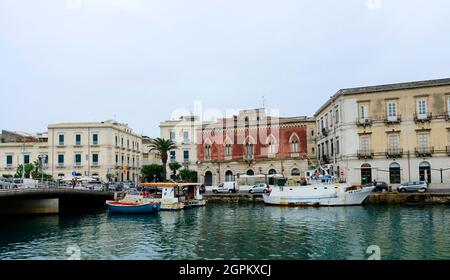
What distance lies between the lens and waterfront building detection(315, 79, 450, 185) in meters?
37.8

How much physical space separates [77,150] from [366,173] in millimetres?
33957

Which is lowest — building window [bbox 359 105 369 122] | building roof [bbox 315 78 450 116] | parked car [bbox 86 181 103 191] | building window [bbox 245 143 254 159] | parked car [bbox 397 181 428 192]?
parked car [bbox 397 181 428 192]

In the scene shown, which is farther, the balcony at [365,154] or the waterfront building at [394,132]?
the balcony at [365,154]

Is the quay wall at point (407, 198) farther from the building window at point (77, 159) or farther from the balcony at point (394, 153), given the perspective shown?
the building window at point (77, 159)

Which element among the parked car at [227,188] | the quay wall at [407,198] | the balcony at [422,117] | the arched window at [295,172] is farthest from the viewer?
the arched window at [295,172]

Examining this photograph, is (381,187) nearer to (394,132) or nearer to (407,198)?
(407,198)

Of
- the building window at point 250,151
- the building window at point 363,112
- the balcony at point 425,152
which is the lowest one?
the balcony at point 425,152

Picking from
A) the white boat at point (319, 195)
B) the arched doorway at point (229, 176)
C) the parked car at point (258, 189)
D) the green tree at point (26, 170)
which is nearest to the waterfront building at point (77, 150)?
the green tree at point (26, 170)

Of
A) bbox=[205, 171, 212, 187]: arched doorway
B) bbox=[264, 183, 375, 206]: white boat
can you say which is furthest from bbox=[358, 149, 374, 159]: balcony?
bbox=[205, 171, 212, 187]: arched doorway

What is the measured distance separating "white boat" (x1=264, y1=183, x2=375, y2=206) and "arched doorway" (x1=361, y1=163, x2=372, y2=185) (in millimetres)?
6166

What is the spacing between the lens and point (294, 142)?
167 feet

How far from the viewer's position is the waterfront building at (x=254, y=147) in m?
50.4

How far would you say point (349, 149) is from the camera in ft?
133

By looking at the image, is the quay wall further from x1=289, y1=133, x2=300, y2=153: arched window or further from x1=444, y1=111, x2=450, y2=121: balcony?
x1=289, y1=133, x2=300, y2=153: arched window
